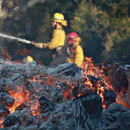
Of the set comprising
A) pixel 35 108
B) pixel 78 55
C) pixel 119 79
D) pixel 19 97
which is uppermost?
pixel 78 55

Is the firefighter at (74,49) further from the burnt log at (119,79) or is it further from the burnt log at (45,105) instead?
the burnt log at (45,105)

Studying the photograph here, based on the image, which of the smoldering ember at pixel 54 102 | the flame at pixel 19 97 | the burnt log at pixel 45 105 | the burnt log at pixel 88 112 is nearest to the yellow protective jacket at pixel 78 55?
the smoldering ember at pixel 54 102

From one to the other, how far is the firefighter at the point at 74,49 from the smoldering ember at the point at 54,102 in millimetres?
1490

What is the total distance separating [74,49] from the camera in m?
7.30

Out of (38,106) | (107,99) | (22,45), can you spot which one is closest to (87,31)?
(22,45)

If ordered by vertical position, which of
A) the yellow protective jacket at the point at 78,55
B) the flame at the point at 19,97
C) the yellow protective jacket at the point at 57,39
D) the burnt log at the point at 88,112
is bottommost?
the burnt log at the point at 88,112

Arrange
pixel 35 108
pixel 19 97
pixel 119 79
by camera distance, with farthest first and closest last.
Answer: pixel 119 79 < pixel 19 97 < pixel 35 108

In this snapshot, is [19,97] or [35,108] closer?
[35,108]

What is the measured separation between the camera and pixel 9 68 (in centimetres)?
519

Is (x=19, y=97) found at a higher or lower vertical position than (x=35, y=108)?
higher

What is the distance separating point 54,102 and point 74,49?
11.5 feet

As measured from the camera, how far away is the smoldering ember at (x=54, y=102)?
3715 millimetres

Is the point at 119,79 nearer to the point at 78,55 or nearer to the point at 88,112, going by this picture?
the point at 78,55

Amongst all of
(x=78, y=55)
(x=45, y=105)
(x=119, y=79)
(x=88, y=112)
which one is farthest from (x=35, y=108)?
(x=78, y=55)
